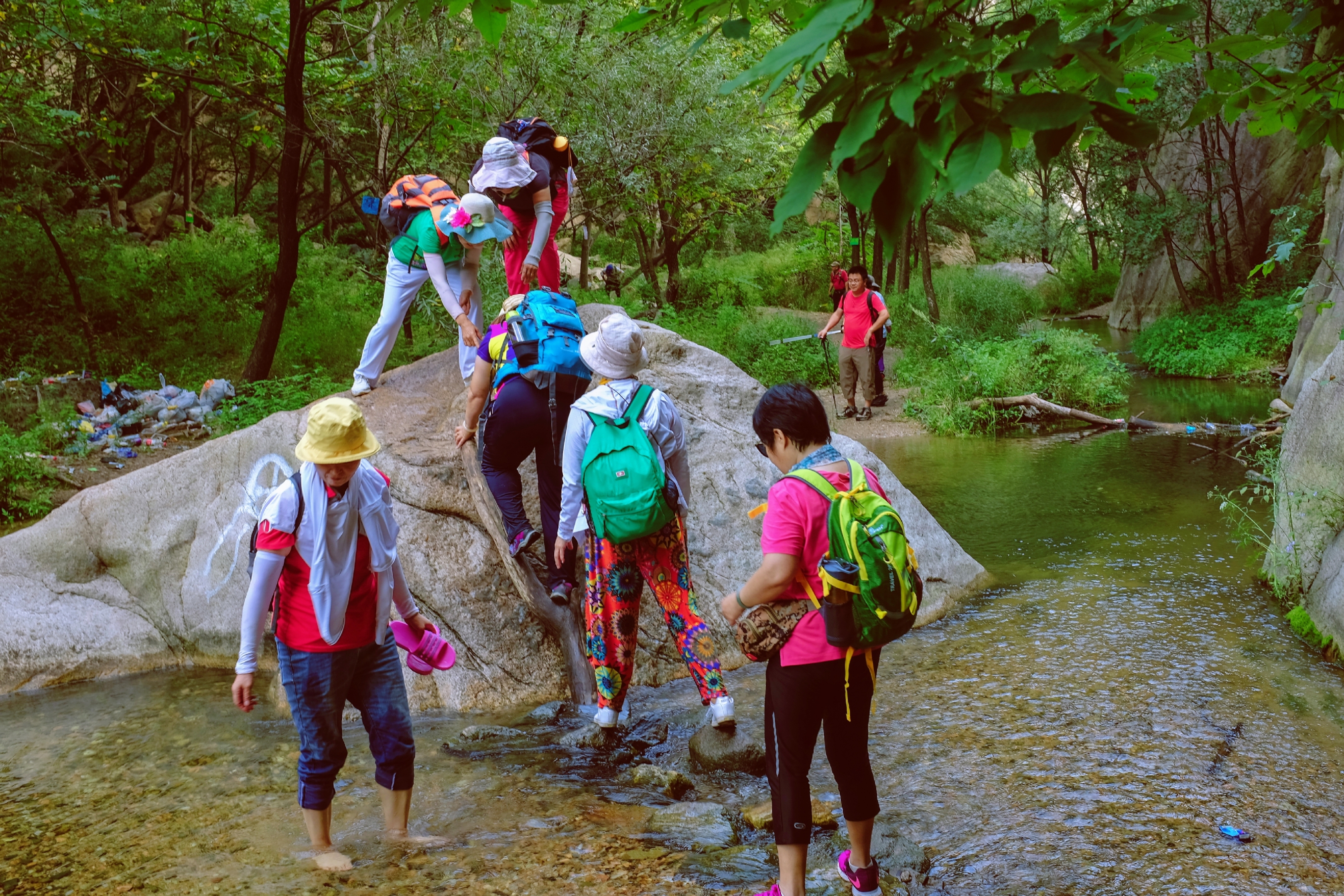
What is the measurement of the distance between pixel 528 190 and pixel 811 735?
14.5 ft

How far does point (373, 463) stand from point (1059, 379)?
10637 mm

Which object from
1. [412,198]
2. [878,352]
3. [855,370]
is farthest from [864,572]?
[878,352]

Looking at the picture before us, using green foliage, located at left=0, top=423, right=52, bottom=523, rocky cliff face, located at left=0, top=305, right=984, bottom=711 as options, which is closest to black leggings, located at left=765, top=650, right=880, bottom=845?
rocky cliff face, located at left=0, top=305, right=984, bottom=711

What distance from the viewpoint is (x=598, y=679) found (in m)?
4.48

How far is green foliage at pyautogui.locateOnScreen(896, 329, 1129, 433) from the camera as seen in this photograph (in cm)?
1290

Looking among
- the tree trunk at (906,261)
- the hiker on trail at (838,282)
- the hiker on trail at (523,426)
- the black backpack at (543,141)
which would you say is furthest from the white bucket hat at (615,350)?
the tree trunk at (906,261)

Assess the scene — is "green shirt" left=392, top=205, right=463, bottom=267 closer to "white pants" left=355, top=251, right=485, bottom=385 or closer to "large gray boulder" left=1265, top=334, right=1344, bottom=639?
"white pants" left=355, top=251, right=485, bottom=385

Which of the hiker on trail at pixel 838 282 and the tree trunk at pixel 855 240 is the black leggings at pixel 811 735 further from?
the tree trunk at pixel 855 240

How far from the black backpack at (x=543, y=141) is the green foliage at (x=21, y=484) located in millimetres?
6642

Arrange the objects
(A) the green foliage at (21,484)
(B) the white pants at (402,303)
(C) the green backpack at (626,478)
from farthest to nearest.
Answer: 1. (A) the green foliage at (21,484)
2. (B) the white pants at (402,303)
3. (C) the green backpack at (626,478)

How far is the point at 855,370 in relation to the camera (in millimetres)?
13000

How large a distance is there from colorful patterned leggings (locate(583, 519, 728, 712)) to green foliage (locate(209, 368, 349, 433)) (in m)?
5.98

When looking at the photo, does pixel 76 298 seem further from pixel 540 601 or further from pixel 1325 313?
pixel 1325 313

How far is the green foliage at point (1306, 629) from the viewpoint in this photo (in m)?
5.31
